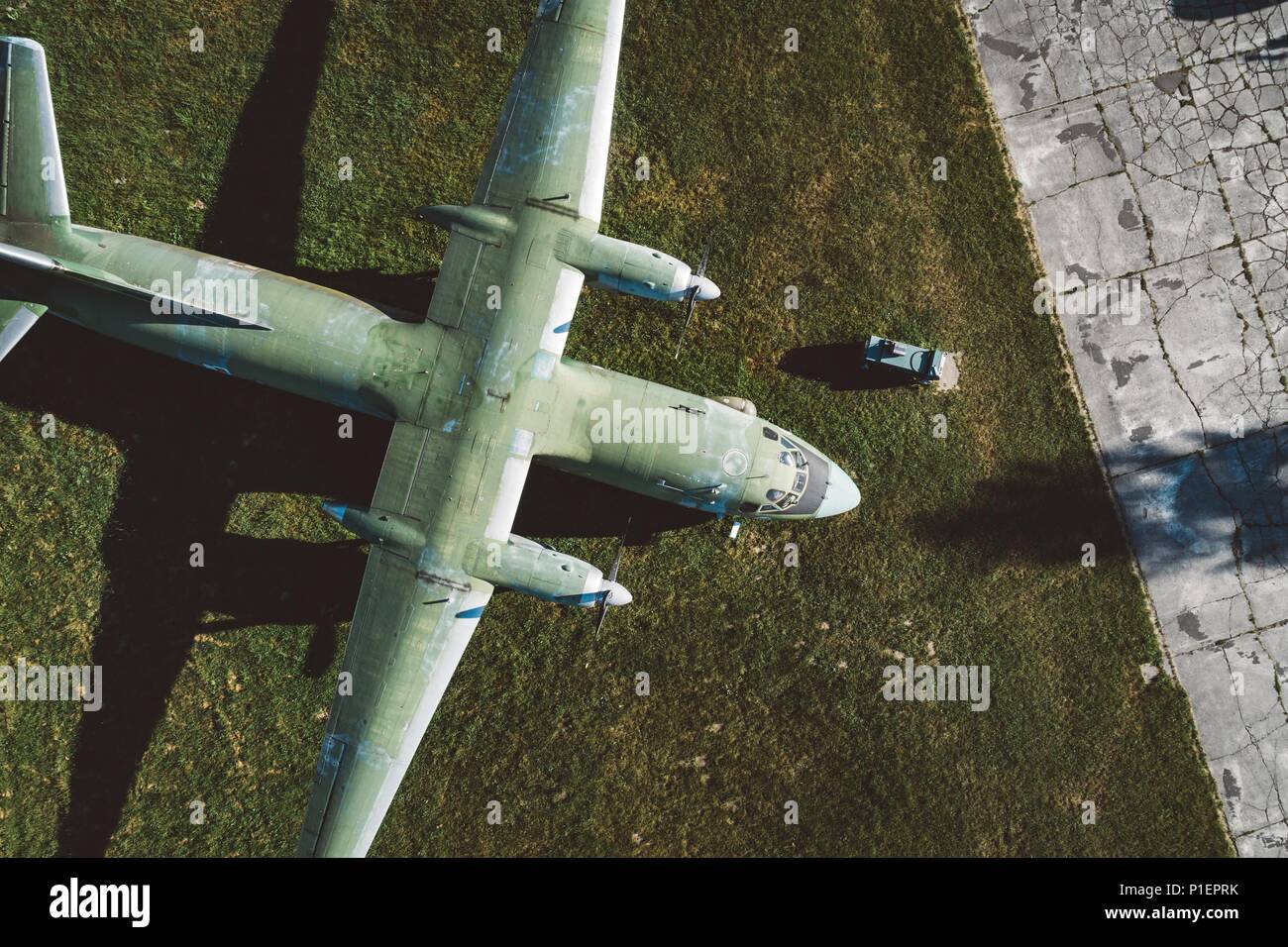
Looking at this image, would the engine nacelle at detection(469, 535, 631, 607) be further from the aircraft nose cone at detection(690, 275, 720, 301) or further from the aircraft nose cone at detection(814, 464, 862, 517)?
the aircraft nose cone at detection(690, 275, 720, 301)

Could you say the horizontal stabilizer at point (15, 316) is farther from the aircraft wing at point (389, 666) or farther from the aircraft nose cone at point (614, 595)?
the aircraft nose cone at point (614, 595)

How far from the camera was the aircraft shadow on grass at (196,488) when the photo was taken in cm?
1451

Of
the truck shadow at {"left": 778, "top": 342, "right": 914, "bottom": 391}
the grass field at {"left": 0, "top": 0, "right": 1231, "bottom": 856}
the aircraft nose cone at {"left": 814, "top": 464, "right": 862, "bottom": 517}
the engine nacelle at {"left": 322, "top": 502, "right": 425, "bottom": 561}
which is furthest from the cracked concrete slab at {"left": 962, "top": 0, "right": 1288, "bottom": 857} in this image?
the engine nacelle at {"left": 322, "top": 502, "right": 425, "bottom": 561}

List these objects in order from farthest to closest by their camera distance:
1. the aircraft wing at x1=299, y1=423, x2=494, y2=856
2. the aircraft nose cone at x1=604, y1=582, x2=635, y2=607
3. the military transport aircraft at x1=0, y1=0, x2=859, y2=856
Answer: the aircraft nose cone at x1=604, y1=582, x2=635, y2=607, the military transport aircraft at x1=0, y1=0, x2=859, y2=856, the aircraft wing at x1=299, y1=423, x2=494, y2=856

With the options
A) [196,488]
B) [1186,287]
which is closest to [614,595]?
[196,488]

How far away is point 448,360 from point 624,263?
3096 mm

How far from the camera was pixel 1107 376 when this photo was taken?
50.2ft

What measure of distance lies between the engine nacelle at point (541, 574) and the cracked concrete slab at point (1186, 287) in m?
10.0

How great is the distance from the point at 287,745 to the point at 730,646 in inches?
321

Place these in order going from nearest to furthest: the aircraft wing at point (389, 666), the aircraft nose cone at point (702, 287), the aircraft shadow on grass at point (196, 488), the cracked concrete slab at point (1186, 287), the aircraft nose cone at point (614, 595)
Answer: the aircraft wing at point (389, 666) < the aircraft nose cone at point (614, 595) < the aircraft nose cone at point (702, 287) < the aircraft shadow on grass at point (196, 488) < the cracked concrete slab at point (1186, 287)

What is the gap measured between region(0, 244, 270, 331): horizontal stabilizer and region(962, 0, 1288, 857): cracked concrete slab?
1441 centimetres

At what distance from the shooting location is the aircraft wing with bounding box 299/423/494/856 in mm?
12211

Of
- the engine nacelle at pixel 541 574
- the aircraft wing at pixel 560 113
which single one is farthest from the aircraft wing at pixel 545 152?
the engine nacelle at pixel 541 574

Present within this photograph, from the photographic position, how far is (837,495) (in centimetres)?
1383
